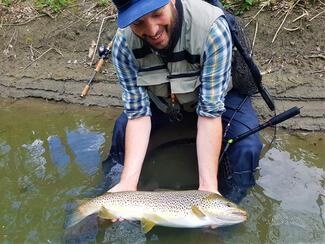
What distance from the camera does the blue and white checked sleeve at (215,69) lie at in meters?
3.29

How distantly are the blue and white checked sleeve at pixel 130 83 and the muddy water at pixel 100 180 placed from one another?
2.90ft

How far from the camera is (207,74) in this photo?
3377 millimetres

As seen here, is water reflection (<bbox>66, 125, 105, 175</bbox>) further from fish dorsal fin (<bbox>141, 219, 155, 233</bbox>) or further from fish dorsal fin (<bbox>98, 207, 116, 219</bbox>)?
fish dorsal fin (<bbox>141, 219, 155, 233</bbox>)

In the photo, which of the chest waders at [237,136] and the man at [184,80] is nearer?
the man at [184,80]

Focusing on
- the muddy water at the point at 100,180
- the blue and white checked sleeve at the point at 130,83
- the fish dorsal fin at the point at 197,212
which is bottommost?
the muddy water at the point at 100,180

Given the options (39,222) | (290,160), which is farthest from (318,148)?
(39,222)

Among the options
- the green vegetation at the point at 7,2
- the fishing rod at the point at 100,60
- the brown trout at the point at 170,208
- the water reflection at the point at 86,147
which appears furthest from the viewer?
the green vegetation at the point at 7,2

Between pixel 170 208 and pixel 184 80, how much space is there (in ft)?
2.91

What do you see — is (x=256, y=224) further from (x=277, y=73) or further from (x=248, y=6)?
(x=248, y=6)

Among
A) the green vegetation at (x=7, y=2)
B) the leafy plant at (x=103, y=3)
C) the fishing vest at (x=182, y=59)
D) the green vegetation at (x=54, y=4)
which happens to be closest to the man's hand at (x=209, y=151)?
the fishing vest at (x=182, y=59)

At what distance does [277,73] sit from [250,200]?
182 centimetres

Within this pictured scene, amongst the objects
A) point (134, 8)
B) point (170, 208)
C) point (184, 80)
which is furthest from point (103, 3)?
point (170, 208)

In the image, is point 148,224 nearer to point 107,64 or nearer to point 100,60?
point 100,60

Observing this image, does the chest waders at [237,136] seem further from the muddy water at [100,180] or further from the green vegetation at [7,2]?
the green vegetation at [7,2]
